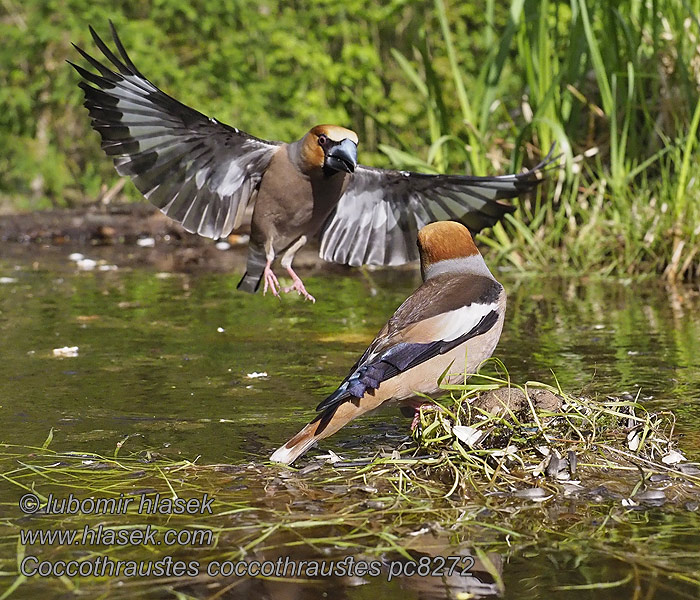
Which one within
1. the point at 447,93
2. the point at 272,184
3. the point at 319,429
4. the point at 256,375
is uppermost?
the point at 447,93

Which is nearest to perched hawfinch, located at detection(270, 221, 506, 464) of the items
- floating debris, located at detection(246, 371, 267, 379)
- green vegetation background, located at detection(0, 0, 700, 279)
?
floating debris, located at detection(246, 371, 267, 379)

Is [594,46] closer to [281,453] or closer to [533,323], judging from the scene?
[533,323]

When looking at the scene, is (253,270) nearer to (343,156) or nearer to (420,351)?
(343,156)

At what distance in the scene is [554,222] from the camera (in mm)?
8641

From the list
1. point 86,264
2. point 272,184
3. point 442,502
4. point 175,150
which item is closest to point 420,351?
point 442,502

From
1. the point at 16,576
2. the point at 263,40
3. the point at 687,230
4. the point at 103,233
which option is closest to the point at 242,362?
the point at 16,576

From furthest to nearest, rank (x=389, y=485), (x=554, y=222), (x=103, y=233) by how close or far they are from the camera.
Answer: (x=103, y=233) → (x=554, y=222) → (x=389, y=485)

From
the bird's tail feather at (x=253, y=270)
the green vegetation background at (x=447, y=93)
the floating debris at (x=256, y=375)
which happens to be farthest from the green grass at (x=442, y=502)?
the green vegetation background at (x=447, y=93)

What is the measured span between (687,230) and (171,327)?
11.9 ft

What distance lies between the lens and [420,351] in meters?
3.59

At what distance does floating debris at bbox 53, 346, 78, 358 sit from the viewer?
552 centimetres

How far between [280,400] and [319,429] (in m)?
1.07

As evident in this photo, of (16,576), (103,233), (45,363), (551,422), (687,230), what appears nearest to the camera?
(16,576)

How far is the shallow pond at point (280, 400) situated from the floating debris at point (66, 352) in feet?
0.16
